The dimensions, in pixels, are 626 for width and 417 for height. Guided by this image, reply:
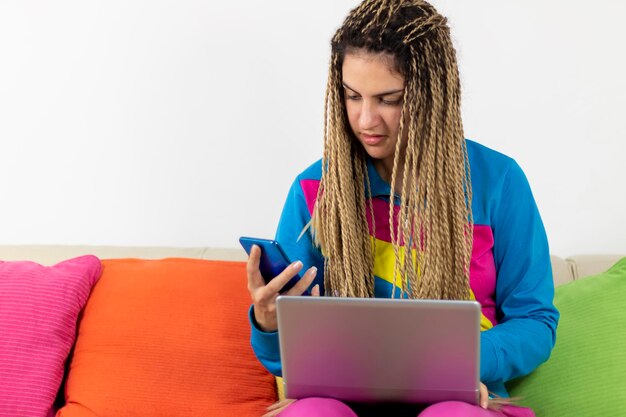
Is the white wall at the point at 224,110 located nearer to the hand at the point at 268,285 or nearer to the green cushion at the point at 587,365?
the green cushion at the point at 587,365

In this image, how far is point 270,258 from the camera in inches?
58.2

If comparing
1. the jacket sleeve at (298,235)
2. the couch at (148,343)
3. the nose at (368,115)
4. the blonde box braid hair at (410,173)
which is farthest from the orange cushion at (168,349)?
the nose at (368,115)

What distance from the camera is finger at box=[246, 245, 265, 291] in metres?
1.46

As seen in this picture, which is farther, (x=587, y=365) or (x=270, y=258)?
(x=587, y=365)

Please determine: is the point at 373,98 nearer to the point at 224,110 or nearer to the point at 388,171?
the point at 388,171

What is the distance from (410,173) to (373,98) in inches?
6.5

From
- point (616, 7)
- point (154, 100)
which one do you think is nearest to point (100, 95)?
point (154, 100)

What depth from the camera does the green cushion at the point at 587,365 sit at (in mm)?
1763

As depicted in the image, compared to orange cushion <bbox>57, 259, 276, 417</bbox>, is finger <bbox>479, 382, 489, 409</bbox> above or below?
above

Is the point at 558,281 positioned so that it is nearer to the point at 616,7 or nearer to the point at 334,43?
the point at 616,7

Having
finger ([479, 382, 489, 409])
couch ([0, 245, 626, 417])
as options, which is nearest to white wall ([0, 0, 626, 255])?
couch ([0, 245, 626, 417])

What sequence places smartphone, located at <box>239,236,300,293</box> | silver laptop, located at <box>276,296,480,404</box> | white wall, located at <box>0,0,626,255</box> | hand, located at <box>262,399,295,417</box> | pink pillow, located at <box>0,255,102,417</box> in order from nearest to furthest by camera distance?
1. silver laptop, located at <box>276,296,480,404</box>
2. smartphone, located at <box>239,236,300,293</box>
3. hand, located at <box>262,399,295,417</box>
4. pink pillow, located at <box>0,255,102,417</box>
5. white wall, located at <box>0,0,626,255</box>

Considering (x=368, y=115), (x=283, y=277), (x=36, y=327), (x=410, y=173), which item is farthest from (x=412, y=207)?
(x=36, y=327)

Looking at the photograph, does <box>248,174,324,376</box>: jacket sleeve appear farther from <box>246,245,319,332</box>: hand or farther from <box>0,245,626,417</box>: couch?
<box>0,245,626,417</box>: couch
